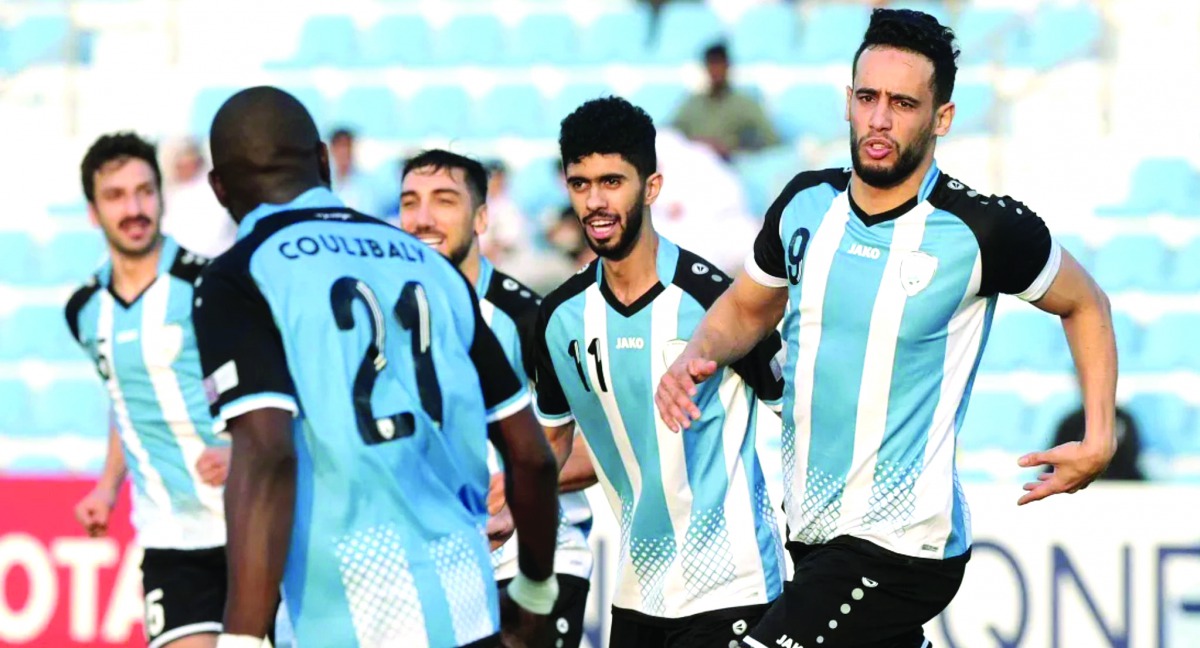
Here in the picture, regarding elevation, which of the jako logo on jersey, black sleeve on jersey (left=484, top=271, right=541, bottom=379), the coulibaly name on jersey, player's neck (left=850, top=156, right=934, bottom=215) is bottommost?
black sleeve on jersey (left=484, top=271, right=541, bottom=379)

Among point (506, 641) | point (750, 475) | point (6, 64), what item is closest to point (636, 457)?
point (750, 475)

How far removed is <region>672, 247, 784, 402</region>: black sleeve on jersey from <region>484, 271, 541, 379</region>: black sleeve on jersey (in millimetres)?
916

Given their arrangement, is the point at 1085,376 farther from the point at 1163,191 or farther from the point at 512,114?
the point at 512,114

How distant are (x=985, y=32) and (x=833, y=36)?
118 cm

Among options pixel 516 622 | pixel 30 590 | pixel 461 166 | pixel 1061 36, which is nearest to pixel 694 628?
pixel 516 622

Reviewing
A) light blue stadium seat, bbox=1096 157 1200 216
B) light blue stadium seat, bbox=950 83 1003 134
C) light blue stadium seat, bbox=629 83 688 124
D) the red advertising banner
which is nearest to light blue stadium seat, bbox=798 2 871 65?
light blue stadium seat, bbox=950 83 1003 134

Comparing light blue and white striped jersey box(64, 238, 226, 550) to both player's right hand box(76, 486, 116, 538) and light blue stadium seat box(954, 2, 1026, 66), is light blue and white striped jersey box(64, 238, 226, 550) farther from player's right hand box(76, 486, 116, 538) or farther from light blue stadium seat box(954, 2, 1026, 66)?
light blue stadium seat box(954, 2, 1026, 66)

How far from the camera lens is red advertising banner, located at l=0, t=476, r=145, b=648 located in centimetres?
994

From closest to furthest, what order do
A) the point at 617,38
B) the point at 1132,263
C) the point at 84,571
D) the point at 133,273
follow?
the point at 133,273, the point at 84,571, the point at 1132,263, the point at 617,38

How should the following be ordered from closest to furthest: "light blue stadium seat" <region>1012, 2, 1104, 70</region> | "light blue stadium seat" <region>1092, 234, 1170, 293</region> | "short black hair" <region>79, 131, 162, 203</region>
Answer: "short black hair" <region>79, 131, 162, 203</region>, "light blue stadium seat" <region>1092, 234, 1170, 293</region>, "light blue stadium seat" <region>1012, 2, 1104, 70</region>

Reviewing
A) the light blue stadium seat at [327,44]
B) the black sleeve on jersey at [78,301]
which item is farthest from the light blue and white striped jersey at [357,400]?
the light blue stadium seat at [327,44]

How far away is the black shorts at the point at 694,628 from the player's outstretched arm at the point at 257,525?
85.6 inches

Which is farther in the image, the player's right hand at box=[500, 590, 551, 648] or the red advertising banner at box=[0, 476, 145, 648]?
the red advertising banner at box=[0, 476, 145, 648]

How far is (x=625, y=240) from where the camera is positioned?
6.30m
